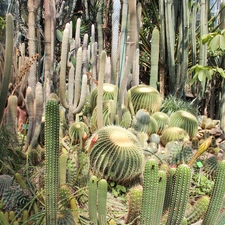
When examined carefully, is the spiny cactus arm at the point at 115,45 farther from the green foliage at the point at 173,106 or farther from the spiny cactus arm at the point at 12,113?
the spiny cactus arm at the point at 12,113

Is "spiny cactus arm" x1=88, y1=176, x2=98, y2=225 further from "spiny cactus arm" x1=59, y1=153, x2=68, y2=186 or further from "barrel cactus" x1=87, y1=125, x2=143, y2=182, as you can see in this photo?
"barrel cactus" x1=87, y1=125, x2=143, y2=182

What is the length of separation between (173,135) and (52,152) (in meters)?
2.32

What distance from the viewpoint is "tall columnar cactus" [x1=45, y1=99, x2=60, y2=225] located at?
136cm

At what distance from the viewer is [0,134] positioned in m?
2.54

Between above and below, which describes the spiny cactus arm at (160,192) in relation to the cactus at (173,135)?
above

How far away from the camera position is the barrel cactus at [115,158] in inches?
99.7

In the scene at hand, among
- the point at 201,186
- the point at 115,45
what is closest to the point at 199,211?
the point at 201,186

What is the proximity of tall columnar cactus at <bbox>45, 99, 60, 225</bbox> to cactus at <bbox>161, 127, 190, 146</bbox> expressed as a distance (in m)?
2.25

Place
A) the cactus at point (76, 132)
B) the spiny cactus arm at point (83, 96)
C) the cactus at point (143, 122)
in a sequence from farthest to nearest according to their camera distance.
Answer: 1. the cactus at point (143, 122)
2. the spiny cactus arm at point (83, 96)
3. the cactus at point (76, 132)

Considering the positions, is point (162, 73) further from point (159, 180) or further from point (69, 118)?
point (159, 180)

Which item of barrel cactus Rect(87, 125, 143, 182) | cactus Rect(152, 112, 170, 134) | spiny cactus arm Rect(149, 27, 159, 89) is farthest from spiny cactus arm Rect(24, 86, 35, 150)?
spiny cactus arm Rect(149, 27, 159, 89)

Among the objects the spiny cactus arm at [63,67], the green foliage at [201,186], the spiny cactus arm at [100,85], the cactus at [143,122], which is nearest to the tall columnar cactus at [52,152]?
the spiny cactus arm at [100,85]

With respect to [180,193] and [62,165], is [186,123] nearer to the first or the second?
[62,165]

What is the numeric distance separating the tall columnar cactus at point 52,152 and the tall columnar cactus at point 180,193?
0.60 m
